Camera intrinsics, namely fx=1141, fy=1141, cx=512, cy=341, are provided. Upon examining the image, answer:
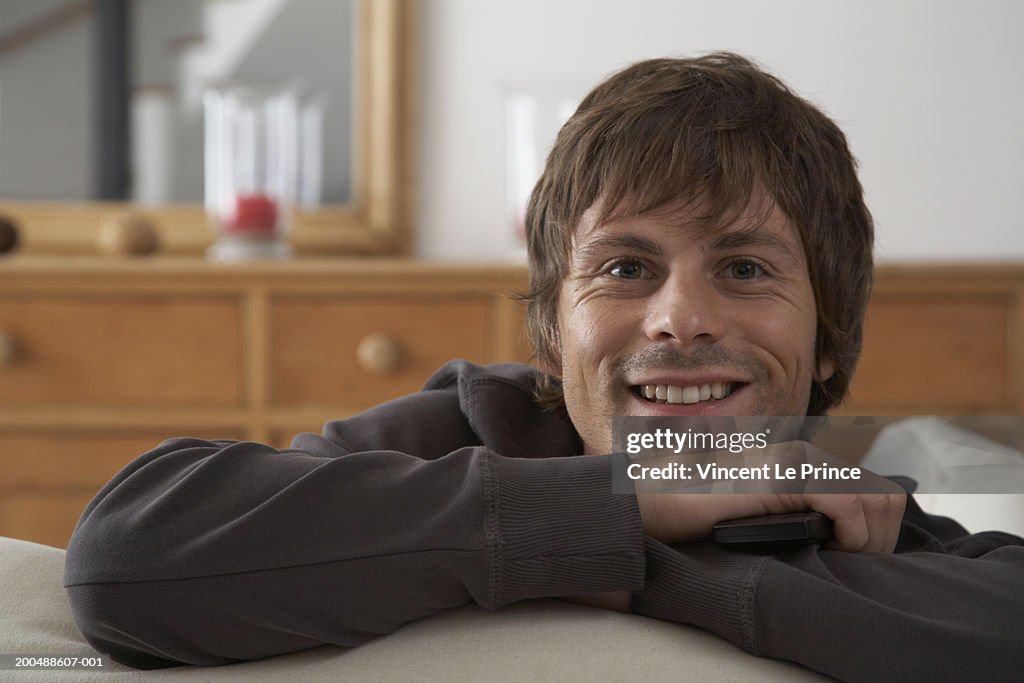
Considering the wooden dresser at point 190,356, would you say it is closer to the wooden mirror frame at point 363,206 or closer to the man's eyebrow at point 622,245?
the wooden mirror frame at point 363,206

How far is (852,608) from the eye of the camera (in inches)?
27.4

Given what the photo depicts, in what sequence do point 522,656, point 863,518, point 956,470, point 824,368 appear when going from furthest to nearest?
point 956,470 < point 824,368 < point 863,518 < point 522,656

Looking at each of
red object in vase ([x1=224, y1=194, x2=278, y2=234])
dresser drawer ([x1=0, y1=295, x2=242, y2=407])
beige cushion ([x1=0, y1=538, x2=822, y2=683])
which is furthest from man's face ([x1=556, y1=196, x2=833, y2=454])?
red object in vase ([x1=224, y1=194, x2=278, y2=234])

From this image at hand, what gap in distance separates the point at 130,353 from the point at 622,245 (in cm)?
147

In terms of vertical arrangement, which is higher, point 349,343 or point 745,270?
point 745,270

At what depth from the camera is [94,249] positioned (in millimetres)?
2650

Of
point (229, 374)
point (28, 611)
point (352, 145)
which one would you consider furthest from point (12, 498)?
point (28, 611)

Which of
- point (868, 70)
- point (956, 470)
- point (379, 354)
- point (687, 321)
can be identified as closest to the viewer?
point (687, 321)

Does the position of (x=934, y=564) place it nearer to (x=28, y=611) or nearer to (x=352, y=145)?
(x=28, y=611)

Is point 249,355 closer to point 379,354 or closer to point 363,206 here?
point 379,354

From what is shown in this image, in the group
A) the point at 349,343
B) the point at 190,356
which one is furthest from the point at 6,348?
the point at 349,343

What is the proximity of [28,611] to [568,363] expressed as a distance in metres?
0.50

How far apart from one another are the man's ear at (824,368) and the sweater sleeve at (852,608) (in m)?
0.35

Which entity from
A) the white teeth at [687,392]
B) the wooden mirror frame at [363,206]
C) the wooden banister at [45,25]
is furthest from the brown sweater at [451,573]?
the wooden banister at [45,25]
